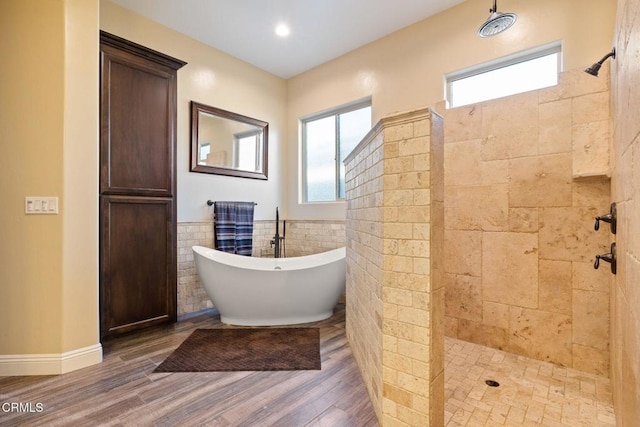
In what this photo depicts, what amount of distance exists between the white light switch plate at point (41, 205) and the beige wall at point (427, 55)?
8.47ft

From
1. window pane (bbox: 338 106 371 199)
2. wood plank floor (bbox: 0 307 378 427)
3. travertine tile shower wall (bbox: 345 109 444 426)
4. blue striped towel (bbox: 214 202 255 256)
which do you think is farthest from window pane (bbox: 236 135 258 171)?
travertine tile shower wall (bbox: 345 109 444 426)

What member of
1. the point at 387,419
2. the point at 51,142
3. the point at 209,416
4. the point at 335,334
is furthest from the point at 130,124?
the point at 387,419

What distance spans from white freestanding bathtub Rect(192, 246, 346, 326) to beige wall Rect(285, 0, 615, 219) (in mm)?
1027

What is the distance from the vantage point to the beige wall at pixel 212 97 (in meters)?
2.99

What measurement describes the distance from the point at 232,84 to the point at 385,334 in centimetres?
341

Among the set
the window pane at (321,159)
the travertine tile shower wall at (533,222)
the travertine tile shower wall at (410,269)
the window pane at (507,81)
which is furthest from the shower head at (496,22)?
the window pane at (321,159)

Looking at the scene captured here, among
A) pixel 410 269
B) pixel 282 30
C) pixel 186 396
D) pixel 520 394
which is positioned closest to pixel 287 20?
pixel 282 30

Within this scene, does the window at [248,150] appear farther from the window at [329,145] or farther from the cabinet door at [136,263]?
the cabinet door at [136,263]

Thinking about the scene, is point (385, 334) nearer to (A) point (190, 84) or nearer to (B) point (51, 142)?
(B) point (51, 142)

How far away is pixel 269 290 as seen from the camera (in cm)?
278

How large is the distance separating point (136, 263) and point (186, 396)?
136cm

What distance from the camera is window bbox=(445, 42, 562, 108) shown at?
2449 millimetres

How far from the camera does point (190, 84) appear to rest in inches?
129

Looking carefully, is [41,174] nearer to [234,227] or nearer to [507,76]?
[234,227]
